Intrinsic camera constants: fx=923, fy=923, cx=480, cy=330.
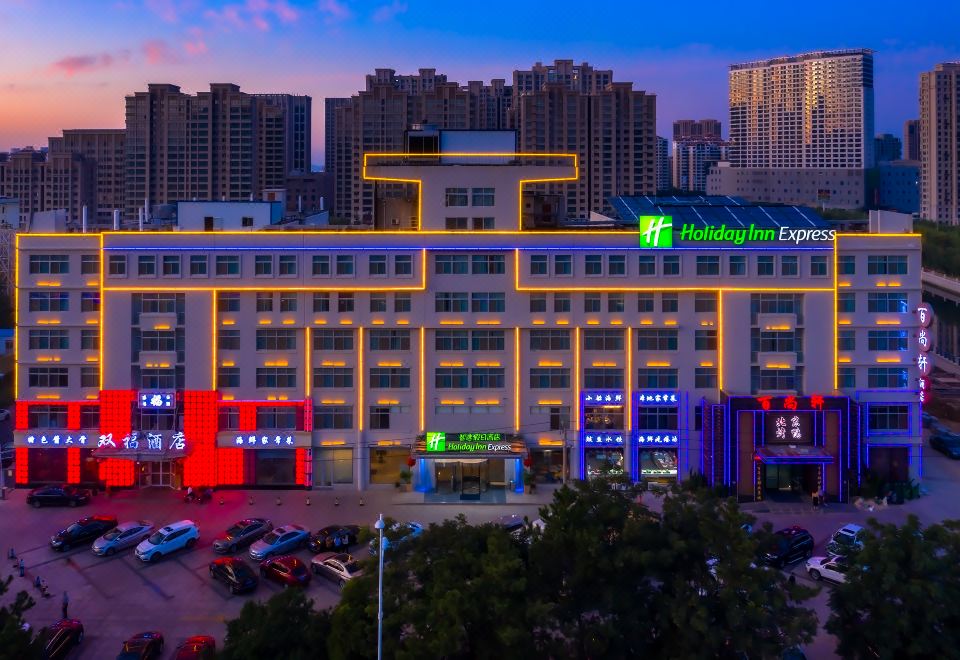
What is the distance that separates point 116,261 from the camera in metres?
31.5

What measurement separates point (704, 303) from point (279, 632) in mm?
19864

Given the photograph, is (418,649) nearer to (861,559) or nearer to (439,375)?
(861,559)

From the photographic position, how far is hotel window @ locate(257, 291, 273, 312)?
3159 cm

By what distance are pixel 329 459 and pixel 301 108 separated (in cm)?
10543

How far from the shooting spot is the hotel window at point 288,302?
1241 inches

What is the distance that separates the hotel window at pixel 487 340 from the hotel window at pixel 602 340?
2.90 meters

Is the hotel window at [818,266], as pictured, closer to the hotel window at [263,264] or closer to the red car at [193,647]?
the hotel window at [263,264]

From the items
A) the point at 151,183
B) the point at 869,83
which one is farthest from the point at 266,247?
Answer: the point at 869,83

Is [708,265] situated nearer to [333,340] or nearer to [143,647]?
[333,340]

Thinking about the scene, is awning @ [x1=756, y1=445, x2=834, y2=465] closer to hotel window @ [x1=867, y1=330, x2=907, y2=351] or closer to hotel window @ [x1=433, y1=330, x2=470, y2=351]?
hotel window @ [x1=867, y1=330, x2=907, y2=351]

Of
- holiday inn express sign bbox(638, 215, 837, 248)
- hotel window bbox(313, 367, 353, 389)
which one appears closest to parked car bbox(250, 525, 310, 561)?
hotel window bbox(313, 367, 353, 389)

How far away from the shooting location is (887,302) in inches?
1238

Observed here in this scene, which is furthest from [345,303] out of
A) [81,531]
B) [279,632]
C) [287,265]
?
[279,632]

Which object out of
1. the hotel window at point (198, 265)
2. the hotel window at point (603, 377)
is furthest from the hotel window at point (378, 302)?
the hotel window at point (603, 377)
